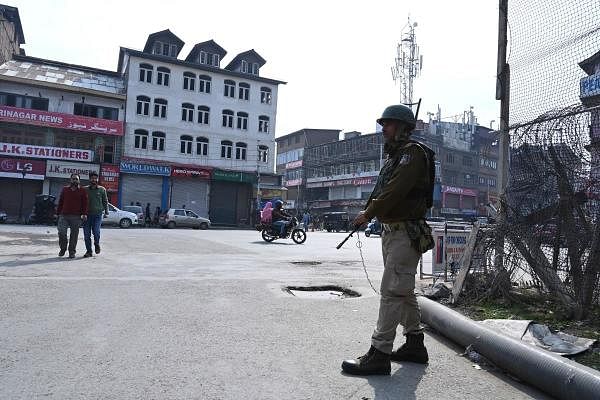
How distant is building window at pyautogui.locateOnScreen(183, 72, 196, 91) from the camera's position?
39281 millimetres

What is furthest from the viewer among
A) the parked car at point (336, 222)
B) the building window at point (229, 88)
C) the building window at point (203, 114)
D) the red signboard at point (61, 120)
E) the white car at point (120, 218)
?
the building window at point (229, 88)

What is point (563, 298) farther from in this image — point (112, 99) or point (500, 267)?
point (112, 99)

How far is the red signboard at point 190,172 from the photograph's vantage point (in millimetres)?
37188

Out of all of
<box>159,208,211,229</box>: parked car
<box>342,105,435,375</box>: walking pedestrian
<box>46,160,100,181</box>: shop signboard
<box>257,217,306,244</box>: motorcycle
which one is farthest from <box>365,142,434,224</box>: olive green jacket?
<box>46,160,100,181</box>: shop signboard

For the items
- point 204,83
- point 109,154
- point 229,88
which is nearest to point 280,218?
point 109,154

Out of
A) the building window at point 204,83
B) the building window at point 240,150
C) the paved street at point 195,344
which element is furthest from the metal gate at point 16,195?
the paved street at point 195,344

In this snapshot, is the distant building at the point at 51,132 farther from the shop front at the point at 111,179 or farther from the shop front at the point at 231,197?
the shop front at the point at 231,197

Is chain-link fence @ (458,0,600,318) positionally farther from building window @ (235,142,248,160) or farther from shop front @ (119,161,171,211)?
building window @ (235,142,248,160)

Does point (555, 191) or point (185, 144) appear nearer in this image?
point (555, 191)

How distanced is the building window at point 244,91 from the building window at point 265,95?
1187 millimetres

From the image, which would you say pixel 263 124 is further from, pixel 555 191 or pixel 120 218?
pixel 555 191

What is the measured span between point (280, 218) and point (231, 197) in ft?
75.0

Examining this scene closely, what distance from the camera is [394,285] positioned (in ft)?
11.5

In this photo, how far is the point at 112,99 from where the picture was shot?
119ft
